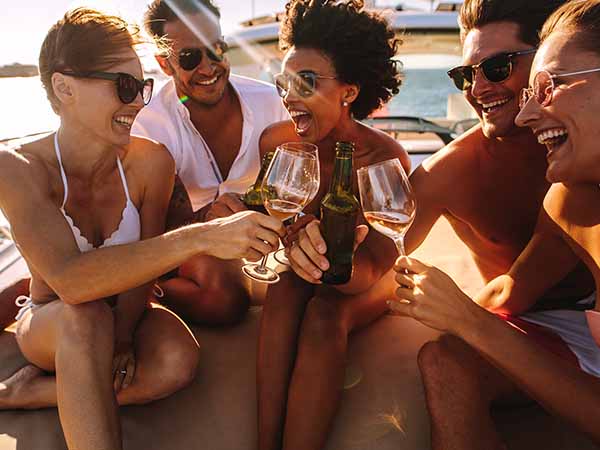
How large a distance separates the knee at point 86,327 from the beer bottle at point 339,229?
750mm

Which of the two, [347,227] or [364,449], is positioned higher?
[347,227]

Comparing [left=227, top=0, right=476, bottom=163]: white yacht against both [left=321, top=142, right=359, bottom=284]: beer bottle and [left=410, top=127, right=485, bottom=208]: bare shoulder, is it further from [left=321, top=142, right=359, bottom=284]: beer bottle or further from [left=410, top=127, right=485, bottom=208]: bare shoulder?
[left=321, top=142, right=359, bottom=284]: beer bottle

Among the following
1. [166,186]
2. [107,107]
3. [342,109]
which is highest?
[107,107]

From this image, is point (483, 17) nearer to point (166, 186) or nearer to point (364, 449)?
point (166, 186)

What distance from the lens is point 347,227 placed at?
6.55 feet

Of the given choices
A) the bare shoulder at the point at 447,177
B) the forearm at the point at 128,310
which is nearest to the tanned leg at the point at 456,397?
the bare shoulder at the point at 447,177

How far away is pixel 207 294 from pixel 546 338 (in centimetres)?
155

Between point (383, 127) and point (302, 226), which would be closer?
point (302, 226)

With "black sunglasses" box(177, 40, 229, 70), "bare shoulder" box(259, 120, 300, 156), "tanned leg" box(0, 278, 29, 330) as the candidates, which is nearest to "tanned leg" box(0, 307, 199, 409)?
"tanned leg" box(0, 278, 29, 330)

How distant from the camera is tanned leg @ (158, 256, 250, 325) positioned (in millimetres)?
2797

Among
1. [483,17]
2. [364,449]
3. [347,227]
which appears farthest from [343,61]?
[364,449]

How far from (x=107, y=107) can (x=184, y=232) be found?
693mm

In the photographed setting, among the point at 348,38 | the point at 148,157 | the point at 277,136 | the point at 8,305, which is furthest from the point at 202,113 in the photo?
the point at 8,305

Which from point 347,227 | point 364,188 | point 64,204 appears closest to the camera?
point 364,188
